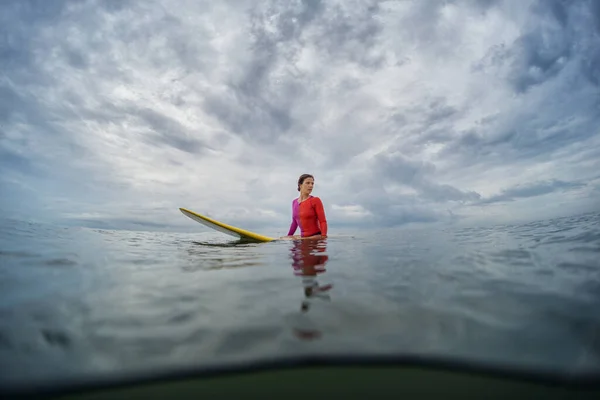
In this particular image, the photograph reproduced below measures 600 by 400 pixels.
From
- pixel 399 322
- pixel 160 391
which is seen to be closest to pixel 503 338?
pixel 399 322

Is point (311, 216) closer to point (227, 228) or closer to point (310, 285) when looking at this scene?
point (227, 228)

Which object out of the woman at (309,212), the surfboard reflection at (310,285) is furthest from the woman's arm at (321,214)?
the surfboard reflection at (310,285)

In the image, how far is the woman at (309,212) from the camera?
902cm

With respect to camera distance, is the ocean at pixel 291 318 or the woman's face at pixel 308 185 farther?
the woman's face at pixel 308 185

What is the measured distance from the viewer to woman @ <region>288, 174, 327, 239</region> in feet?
29.6

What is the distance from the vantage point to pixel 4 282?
3396 millimetres

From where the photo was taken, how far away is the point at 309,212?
29.9ft

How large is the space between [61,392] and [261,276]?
2.33 metres

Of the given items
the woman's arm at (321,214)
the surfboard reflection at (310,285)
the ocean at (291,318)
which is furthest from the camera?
the woman's arm at (321,214)

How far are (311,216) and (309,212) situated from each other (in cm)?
17

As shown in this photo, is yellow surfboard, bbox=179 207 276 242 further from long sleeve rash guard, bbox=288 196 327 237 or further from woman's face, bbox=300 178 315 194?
woman's face, bbox=300 178 315 194

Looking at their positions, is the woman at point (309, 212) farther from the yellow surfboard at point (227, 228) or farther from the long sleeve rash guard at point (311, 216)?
the yellow surfboard at point (227, 228)

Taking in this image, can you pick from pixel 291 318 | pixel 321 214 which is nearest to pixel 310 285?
pixel 291 318

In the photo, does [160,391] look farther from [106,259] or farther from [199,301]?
[106,259]
